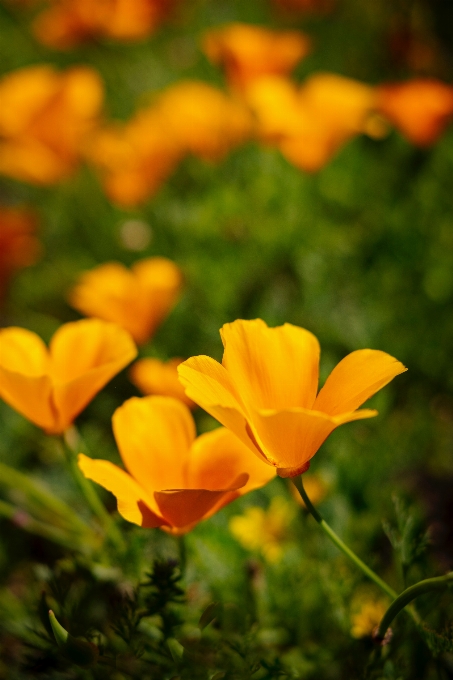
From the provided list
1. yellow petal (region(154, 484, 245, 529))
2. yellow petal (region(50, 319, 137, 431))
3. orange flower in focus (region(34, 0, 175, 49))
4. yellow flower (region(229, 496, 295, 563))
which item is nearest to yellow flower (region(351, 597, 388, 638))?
yellow flower (region(229, 496, 295, 563))

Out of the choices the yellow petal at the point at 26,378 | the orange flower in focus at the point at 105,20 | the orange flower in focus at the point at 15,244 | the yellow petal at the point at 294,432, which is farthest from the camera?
the orange flower in focus at the point at 105,20

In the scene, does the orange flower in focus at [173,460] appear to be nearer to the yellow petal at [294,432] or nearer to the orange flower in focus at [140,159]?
the yellow petal at [294,432]

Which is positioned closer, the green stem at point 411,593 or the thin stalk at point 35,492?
the green stem at point 411,593

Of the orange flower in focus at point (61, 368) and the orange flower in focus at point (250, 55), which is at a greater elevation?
the orange flower in focus at point (250, 55)

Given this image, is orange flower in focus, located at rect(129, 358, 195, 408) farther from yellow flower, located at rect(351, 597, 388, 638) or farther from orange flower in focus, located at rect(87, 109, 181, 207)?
orange flower in focus, located at rect(87, 109, 181, 207)

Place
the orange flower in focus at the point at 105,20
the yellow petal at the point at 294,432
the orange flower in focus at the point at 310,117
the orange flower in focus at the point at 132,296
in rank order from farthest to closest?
1. the orange flower in focus at the point at 105,20
2. the orange flower in focus at the point at 310,117
3. the orange flower in focus at the point at 132,296
4. the yellow petal at the point at 294,432

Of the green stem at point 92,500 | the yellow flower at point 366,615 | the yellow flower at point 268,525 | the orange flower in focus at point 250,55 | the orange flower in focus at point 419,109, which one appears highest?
the orange flower in focus at point 250,55

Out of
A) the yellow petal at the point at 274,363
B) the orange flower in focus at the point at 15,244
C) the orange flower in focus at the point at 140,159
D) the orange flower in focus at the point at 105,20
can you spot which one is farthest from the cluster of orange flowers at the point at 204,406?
the orange flower in focus at the point at 105,20
